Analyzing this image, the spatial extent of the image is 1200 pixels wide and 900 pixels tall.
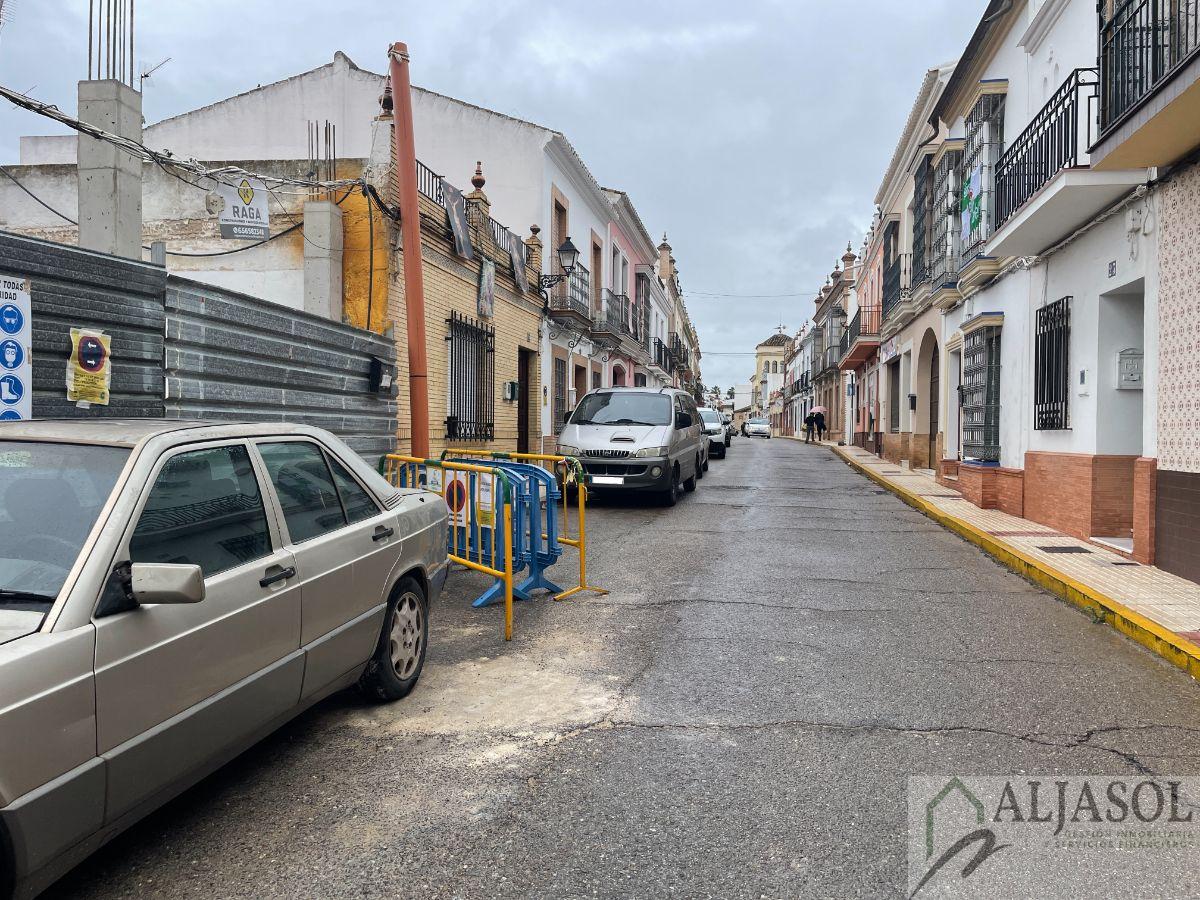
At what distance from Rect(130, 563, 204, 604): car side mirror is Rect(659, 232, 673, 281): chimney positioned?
44.9m

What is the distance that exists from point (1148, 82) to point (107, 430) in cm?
817

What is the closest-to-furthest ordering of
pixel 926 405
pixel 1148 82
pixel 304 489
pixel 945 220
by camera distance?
pixel 304 489
pixel 1148 82
pixel 945 220
pixel 926 405

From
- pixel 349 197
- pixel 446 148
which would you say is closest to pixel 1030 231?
pixel 349 197

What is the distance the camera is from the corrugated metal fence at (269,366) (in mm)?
7430

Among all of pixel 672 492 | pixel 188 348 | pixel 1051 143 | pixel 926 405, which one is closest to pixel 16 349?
pixel 188 348

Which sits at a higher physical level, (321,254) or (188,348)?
(321,254)

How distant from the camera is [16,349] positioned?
5695mm

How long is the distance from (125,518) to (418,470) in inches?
179

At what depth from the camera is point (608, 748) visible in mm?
3846

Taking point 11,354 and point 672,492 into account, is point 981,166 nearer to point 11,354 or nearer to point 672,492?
point 672,492

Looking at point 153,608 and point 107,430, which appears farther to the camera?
point 107,430

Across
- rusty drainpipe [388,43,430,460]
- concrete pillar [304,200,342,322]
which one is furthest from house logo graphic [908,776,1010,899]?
concrete pillar [304,200,342,322]

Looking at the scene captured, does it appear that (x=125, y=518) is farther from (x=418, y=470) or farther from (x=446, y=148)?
(x=446, y=148)

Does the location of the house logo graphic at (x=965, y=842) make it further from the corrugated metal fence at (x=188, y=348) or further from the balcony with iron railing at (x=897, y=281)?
the balcony with iron railing at (x=897, y=281)
